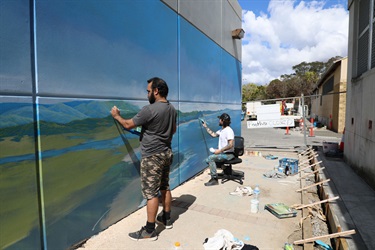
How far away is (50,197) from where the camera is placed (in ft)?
8.52

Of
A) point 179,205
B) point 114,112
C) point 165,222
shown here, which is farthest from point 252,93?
point 114,112

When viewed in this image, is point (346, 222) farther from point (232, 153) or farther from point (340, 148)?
point (340, 148)

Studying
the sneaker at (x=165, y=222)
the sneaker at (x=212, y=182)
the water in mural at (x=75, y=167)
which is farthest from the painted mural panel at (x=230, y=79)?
the sneaker at (x=165, y=222)

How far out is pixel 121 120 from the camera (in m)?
3.10

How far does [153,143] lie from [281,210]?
2.51 m

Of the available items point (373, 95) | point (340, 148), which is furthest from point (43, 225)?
point (340, 148)

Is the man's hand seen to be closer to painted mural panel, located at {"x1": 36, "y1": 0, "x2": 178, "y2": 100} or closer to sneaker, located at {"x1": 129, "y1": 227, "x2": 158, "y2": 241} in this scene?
painted mural panel, located at {"x1": 36, "y1": 0, "x2": 178, "y2": 100}

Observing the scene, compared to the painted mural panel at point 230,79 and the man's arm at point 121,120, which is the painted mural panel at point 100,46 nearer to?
A: the man's arm at point 121,120

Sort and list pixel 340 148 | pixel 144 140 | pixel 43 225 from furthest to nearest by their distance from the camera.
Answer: pixel 340 148 → pixel 144 140 → pixel 43 225

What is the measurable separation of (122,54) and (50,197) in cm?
209

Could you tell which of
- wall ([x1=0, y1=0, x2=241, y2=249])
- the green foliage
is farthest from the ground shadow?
the green foliage

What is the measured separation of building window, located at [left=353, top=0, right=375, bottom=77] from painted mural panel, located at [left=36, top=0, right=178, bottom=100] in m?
5.41

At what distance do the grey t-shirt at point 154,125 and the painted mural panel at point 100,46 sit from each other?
2.27 ft

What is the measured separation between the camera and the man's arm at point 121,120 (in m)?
3.07
